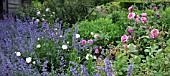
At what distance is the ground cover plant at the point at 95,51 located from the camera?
268 cm

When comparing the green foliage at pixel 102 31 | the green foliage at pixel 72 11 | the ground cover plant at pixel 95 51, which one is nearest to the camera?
the ground cover plant at pixel 95 51

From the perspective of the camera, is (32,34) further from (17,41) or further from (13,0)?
(13,0)

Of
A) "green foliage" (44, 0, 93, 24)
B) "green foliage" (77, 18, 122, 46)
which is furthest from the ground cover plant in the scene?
"green foliage" (44, 0, 93, 24)

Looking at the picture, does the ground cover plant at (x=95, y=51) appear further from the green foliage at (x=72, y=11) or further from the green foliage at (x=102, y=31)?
the green foliage at (x=72, y=11)

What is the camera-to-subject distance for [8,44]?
3.82 meters

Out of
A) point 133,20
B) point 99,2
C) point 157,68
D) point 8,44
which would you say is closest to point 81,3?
point 133,20

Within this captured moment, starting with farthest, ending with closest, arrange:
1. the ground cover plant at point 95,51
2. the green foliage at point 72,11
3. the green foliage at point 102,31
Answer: the green foliage at point 72,11 → the green foliage at point 102,31 → the ground cover plant at point 95,51

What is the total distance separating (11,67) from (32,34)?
1.38m

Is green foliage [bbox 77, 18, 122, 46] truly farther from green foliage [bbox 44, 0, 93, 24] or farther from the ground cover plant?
green foliage [bbox 44, 0, 93, 24]

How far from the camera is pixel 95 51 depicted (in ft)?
12.3

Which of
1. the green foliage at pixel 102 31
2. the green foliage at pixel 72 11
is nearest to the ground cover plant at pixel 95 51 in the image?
the green foliage at pixel 102 31

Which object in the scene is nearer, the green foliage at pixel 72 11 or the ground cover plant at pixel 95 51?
the ground cover plant at pixel 95 51

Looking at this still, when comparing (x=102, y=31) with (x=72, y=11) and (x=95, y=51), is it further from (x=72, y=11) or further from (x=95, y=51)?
(x=72, y=11)

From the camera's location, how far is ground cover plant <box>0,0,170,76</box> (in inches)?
106
